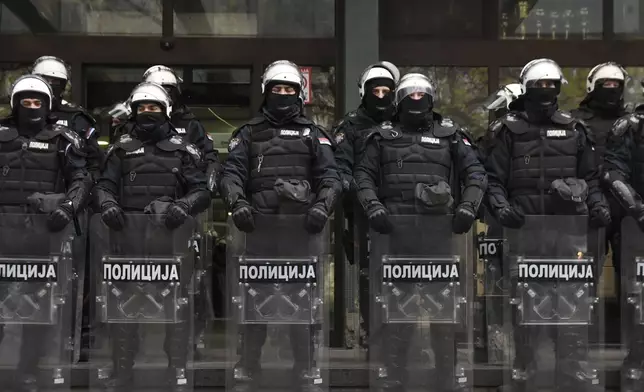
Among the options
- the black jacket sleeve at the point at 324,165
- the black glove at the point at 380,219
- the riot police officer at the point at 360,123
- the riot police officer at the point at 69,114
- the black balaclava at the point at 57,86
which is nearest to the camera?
the black glove at the point at 380,219

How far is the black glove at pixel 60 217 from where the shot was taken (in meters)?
5.64

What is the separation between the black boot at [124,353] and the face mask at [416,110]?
2.55 meters

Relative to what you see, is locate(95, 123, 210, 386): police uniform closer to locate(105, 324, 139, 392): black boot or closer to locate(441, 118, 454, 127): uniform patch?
locate(105, 324, 139, 392): black boot

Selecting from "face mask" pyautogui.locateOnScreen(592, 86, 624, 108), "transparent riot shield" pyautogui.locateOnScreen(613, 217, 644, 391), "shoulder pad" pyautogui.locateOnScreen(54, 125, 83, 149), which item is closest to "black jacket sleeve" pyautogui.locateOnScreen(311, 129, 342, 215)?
"shoulder pad" pyautogui.locateOnScreen(54, 125, 83, 149)

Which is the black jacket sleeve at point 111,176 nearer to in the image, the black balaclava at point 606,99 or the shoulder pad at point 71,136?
the shoulder pad at point 71,136

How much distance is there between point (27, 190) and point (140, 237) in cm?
104

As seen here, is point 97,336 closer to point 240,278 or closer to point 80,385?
point 80,385

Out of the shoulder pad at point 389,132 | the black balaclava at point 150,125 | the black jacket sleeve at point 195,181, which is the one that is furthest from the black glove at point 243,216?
the shoulder pad at point 389,132

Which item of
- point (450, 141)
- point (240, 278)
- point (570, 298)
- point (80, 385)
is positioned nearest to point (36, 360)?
point (80, 385)

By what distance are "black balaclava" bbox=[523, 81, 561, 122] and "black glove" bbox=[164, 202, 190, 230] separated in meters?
2.73

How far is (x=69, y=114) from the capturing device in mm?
6828

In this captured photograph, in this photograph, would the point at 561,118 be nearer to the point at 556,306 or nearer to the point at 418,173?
the point at 418,173

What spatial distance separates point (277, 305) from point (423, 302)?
1.05 meters

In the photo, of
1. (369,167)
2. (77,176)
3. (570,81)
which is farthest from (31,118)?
(570,81)
